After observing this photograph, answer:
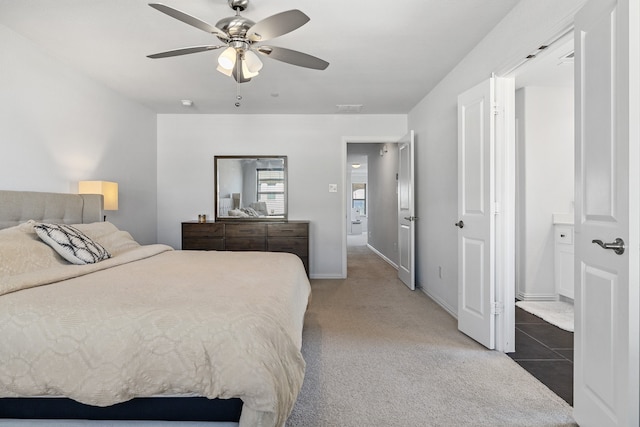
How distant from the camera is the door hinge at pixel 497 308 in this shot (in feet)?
8.48

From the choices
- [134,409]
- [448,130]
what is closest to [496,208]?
[448,130]

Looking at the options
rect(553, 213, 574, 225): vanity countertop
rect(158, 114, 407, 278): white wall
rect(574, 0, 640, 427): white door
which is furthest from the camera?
rect(158, 114, 407, 278): white wall

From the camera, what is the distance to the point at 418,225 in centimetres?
469

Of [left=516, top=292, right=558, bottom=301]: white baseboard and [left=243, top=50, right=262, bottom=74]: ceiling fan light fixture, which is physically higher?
[left=243, top=50, right=262, bottom=74]: ceiling fan light fixture

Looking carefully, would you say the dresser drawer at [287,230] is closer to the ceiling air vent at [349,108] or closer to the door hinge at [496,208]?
the ceiling air vent at [349,108]

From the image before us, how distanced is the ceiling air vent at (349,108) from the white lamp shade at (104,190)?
9.50 feet

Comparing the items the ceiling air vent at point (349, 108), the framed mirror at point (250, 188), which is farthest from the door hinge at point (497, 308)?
the framed mirror at point (250, 188)

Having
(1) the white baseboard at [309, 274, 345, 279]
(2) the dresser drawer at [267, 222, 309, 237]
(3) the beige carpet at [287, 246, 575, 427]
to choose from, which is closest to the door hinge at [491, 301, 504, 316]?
(3) the beige carpet at [287, 246, 575, 427]

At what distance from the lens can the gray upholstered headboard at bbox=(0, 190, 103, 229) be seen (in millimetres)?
2497

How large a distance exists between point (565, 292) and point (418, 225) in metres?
1.77

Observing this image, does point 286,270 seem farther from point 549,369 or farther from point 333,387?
point 549,369

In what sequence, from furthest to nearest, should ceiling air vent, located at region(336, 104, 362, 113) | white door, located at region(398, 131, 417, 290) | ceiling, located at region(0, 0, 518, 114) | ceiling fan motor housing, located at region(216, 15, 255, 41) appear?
ceiling air vent, located at region(336, 104, 362, 113) → white door, located at region(398, 131, 417, 290) → ceiling, located at region(0, 0, 518, 114) → ceiling fan motor housing, located at region(216, 15, 255, 41)

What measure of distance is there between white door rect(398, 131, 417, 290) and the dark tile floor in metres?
1.48

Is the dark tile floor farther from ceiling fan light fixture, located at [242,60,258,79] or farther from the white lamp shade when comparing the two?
the white lamp shade
